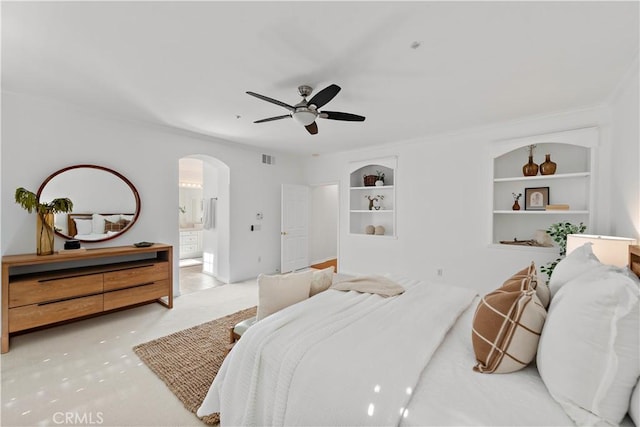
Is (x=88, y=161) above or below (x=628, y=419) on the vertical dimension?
above

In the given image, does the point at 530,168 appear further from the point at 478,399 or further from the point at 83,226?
the point at 83,226

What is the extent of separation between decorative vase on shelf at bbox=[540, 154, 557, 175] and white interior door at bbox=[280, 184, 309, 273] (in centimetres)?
423

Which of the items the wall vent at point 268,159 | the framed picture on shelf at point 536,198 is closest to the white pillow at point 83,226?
the wall vent at point 268,159

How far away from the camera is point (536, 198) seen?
3857mm

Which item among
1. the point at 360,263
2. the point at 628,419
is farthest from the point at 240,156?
the point at 628,419

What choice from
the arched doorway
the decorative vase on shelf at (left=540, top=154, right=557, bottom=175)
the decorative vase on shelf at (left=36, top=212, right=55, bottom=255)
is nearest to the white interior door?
the arched doorway

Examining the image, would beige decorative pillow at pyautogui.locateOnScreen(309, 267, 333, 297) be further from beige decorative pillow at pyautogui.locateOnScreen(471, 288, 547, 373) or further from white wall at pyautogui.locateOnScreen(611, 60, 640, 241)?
white wall at pyautogui.locateOnScreen(611, 60, 640, 241)

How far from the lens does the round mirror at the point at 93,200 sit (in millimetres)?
3250

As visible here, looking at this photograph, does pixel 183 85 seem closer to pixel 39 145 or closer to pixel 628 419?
pixel 39 145

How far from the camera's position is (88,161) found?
11.4 feet

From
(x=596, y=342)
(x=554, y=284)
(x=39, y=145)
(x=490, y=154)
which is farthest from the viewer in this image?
(x=490, y=154)

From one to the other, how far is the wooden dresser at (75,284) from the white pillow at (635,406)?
4169mm

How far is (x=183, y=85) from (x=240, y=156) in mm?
2438

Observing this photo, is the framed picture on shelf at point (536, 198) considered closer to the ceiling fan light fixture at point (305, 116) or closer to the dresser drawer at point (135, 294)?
the ceiling fan light fixture at point (305, 116)
